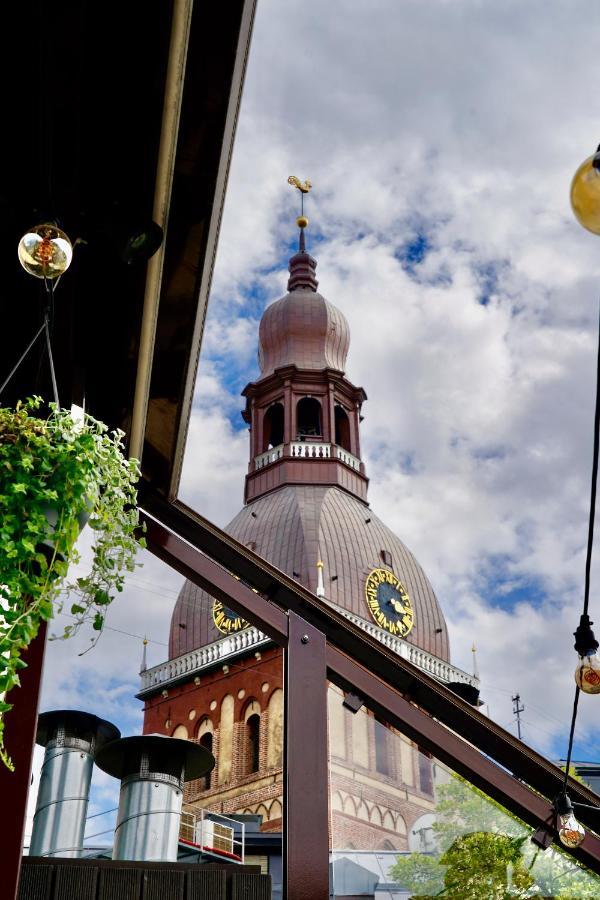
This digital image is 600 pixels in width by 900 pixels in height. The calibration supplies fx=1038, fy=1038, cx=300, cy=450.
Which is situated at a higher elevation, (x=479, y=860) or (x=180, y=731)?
(x=180, y=731)

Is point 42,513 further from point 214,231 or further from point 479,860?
point 479,860

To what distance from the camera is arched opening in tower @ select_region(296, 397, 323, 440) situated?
44.2 metres

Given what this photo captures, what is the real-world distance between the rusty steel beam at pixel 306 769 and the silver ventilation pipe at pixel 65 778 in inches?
213

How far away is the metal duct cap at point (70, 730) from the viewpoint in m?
9.94

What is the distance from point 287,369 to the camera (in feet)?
143

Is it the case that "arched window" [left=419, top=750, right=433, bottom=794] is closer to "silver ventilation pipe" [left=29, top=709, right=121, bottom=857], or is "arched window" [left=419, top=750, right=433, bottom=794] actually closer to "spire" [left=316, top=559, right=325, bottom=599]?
"silver ventilation pipe" [left=29, top=709, right=121, bottom=857]

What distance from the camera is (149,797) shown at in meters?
8.68

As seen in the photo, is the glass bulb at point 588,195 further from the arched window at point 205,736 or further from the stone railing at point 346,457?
the stone railing at point 346,457

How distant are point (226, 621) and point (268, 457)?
743 cm

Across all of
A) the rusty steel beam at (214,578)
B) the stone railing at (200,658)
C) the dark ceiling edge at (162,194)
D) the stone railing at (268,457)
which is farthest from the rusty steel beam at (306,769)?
the stone railing at (268,457)

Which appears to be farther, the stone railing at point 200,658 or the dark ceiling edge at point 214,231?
the stone railing at point 200,658

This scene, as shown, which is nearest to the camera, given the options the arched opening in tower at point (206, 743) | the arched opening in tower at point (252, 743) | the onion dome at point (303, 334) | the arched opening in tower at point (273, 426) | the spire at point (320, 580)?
the arched opening in tower at point (252, 743)

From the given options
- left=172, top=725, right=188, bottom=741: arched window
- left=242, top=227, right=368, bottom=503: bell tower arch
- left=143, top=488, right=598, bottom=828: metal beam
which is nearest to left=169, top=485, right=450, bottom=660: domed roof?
left=242, top=227, right=368, bottom=503: bell tower arch

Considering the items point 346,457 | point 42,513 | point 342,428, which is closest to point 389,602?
point 346,457
